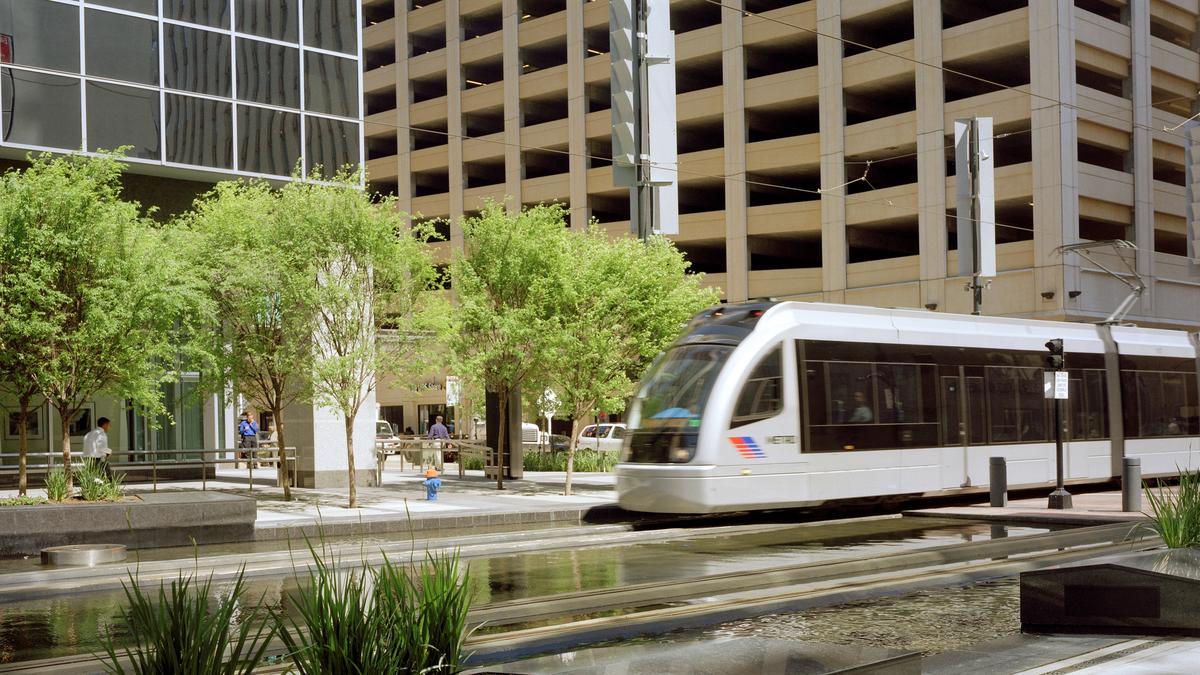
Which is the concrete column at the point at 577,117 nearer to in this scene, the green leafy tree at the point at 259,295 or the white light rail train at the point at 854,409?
the white light rail train at the point at 854,409

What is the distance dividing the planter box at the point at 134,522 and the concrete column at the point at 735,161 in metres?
36.7

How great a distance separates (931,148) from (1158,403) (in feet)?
72.4

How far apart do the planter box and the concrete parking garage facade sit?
23780 millimetres

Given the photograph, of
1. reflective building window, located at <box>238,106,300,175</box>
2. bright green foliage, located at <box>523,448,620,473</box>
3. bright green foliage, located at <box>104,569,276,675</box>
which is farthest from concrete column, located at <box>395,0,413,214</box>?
bright green foliage, located at <box>104,569,276,675</box>

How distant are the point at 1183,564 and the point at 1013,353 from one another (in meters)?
15.3

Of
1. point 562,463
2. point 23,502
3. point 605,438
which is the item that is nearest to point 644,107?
point 23,502

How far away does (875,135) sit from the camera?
49062mm

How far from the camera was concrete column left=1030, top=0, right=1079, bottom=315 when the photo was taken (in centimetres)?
4250

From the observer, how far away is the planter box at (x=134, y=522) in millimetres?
16625

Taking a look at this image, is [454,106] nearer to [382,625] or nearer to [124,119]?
[124,119]

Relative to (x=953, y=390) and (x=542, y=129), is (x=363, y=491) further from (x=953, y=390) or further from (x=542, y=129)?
(x=542, y=129)

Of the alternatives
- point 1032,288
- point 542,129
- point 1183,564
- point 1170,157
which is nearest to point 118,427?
point 1183,564

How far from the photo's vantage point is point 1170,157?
4784cm

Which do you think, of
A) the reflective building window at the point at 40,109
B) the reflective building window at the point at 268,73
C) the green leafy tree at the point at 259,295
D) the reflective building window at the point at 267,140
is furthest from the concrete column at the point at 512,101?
the green leafy tree at the point at 259,295
